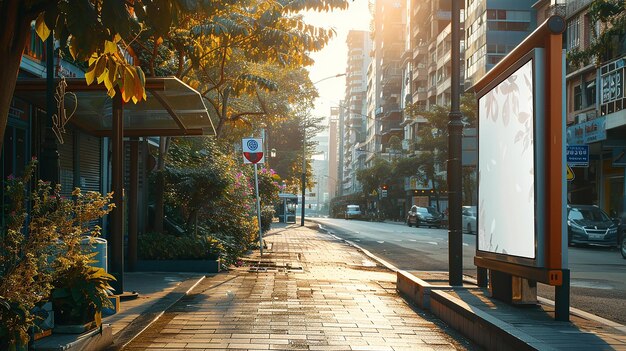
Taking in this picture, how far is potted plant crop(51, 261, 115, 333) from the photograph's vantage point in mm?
5891

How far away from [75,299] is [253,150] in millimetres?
11881

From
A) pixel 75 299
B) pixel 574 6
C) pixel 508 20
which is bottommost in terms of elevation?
pixel 75 299

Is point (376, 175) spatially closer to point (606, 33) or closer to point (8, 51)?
point (606, 33)

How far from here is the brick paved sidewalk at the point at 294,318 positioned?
6.82 m

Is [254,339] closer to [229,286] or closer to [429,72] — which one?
[229,286]

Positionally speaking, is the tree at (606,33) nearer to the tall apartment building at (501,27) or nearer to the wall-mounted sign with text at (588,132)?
the wall-mounted sign with text at (588,132)

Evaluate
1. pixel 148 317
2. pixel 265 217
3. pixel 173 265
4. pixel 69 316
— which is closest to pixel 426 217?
pixel 265 217

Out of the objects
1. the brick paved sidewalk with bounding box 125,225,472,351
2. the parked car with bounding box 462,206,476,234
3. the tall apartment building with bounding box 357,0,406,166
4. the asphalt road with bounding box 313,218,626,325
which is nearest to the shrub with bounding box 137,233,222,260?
the brick paved sidewalk with bounding box 125,225,472,351

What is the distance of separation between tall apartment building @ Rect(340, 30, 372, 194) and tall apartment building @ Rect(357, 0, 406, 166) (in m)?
33.9

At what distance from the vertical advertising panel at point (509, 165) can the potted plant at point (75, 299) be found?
4.14 meters

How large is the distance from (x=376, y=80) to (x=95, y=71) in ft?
383

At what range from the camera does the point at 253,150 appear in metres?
17.6

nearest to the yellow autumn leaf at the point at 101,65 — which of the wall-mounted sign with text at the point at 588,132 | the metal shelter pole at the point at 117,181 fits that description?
the metal shelter pole at the point at 117,181

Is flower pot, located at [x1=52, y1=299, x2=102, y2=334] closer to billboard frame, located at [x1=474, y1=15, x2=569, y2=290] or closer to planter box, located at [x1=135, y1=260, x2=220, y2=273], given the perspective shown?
billboard frame, located at [x1=474, y1=15, x2=569, y2=290]
